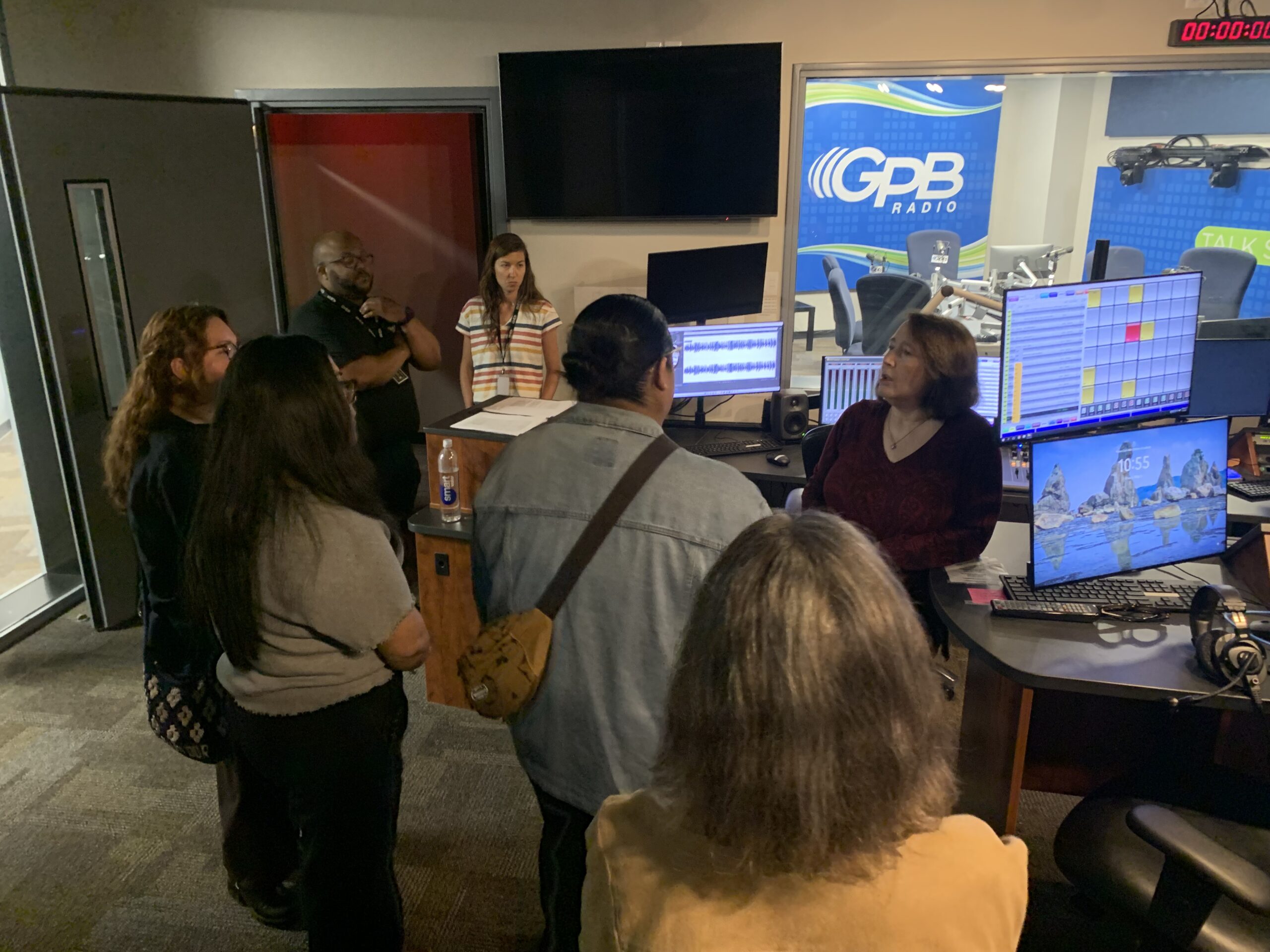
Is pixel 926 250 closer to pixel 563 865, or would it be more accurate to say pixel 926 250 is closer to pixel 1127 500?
pixel 1127 500

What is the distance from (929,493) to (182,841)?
7.26ft

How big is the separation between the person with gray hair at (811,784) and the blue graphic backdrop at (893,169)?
3.97 metres

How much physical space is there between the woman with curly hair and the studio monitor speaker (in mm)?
2187

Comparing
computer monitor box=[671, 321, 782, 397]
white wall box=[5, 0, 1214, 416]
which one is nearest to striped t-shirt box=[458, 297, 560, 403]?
white wall box=[5, 0, 1214, 416]

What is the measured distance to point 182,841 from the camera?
8.05 ft

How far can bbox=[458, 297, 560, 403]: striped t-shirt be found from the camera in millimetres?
3732

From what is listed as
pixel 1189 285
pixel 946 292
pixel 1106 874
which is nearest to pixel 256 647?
pixel 1106 874

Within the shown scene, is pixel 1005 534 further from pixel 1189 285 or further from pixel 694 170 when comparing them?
pixel 694 170

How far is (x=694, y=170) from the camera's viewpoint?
12.6ft

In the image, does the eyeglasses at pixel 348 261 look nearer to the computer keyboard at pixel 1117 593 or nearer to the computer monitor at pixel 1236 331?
the computer keyboard at pixel 1117 593

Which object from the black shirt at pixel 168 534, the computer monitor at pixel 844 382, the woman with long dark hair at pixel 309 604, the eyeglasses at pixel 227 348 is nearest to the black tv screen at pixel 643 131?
the computer monitor at pixel 844 382

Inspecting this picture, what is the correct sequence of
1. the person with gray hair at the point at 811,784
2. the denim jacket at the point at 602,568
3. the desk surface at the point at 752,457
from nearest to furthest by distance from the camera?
the person with gray hair at the point at 811,784
the denim jacket at the point at 602,568
the desk surface at the point at 752,457

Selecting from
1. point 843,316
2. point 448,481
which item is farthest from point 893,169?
point 448,481

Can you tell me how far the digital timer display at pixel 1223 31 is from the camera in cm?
340
